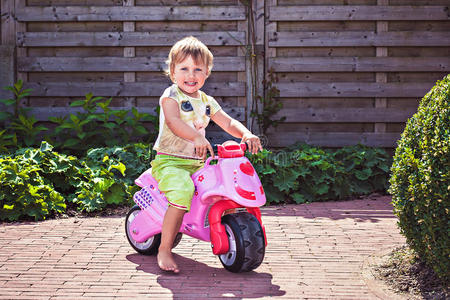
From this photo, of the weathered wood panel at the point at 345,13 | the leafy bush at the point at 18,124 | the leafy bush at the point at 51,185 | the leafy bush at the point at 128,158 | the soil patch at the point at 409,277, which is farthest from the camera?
the weathered wood panel at the point at 345,13

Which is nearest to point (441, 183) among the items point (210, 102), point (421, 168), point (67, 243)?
point (421, 168)

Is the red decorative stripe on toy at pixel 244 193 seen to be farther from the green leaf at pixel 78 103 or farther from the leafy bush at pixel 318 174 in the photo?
the green leaf at pixel 78 103

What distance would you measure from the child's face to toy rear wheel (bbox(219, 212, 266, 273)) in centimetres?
90

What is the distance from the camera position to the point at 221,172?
11.7ft

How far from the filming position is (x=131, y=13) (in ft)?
24.5

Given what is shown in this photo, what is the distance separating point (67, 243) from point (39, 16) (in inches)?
163

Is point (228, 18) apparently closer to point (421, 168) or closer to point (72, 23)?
point (72, 23)

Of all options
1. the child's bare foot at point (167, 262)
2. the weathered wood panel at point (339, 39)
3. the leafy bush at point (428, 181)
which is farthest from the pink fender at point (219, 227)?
the weathered wood panel at point (339, 39)

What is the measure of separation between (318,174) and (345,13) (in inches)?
93.9

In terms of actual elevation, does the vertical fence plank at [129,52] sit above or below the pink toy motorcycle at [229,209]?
above

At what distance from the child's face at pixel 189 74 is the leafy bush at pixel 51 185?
7.18 ft

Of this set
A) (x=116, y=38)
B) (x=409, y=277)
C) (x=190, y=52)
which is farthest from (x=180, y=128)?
(x=116, y=38)

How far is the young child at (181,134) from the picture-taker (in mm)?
3645

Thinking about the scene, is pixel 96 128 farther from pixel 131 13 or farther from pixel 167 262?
pixel 167 262
